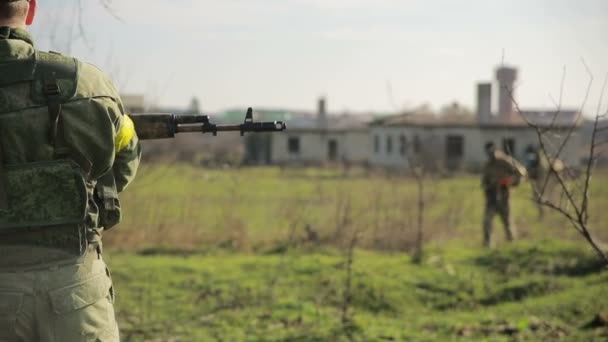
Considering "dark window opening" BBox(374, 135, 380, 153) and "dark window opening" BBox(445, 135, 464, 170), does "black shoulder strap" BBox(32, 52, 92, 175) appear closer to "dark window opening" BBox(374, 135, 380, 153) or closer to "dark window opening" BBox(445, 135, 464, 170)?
"dark window opening" BBox(445, 135, 464, 170)

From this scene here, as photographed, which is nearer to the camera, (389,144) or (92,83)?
(92,83)

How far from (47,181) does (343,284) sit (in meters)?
6.21

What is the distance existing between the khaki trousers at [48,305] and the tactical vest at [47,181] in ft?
0.36

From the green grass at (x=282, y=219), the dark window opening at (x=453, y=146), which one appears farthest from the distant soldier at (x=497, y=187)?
the dark window opening at (x=453, y=146)

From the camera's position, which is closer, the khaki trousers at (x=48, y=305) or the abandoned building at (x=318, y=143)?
the khaki trousers at (x=48, y=305)

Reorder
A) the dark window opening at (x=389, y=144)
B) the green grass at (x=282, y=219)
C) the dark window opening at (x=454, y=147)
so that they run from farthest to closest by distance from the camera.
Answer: the dark window opening at (x=389, y=144) < the dark window opening at (x=454, y=147) < the green grass at (x=282, y=219)

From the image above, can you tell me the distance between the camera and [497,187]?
43.1 feet

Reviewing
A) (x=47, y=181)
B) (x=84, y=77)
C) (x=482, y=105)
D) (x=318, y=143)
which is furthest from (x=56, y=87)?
(x=318, y=143)

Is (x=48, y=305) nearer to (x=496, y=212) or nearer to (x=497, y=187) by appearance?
(x=497, y=187)

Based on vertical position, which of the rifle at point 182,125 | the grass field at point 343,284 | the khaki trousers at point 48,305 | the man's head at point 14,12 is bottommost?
the grass field at point 343,284

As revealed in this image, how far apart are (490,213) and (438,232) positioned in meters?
1.26

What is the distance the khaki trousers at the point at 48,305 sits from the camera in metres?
2.71

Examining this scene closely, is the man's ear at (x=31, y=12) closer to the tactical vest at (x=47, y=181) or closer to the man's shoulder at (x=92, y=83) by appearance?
the tactical vest at (x=47, y=181)

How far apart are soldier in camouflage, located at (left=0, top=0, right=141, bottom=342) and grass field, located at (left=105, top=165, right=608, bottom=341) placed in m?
4.00
